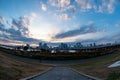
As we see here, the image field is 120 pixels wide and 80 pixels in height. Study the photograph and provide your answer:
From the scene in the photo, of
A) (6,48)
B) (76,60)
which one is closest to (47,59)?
(76,60)

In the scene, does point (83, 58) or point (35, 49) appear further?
point (35, 49)

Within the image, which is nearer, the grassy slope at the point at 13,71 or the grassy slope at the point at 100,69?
the grassy slope at the point at 13,71

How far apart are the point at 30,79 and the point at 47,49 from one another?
17229cm

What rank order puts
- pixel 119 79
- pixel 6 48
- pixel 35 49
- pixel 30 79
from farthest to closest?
pixel 35 49, pixel 6 48, pixel 30 79, pixel 119 79

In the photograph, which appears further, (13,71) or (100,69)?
(100,69)

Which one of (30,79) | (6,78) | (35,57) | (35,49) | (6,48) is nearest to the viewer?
(6,78)

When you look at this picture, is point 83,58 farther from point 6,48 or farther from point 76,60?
point 6,48

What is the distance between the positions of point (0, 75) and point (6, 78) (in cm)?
83

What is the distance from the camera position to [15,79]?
26.4 metres

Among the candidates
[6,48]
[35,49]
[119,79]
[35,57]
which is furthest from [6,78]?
[35,49]

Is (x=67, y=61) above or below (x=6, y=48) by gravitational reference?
below

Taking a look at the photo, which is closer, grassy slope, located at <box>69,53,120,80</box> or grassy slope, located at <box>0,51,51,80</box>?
grassy slope, located at <box>0,51,51,80</box>

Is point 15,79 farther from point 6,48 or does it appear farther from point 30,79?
point 6,48

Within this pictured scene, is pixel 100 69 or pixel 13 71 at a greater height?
pixel 13 71
